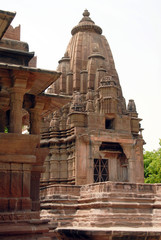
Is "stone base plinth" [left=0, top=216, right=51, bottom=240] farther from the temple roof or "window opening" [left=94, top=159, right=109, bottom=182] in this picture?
"window opening" [left=94, top=159, right=109, bottom=182]

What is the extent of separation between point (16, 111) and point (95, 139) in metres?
16.3

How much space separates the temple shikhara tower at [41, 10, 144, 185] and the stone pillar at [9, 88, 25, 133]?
15.5m

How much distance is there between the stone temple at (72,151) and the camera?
9062mm

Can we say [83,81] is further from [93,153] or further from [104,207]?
[104,207]

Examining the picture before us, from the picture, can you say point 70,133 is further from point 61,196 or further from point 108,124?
point 61,196

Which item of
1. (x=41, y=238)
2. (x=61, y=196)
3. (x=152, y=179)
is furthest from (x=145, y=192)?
(x=152, y=179)

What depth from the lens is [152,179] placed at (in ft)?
120

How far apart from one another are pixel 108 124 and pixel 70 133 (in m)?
3.27

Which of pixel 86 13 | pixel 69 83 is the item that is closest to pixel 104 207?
pixel 69 83

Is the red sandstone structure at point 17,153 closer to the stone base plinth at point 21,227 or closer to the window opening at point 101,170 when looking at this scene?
the stone base plinth at point 21,227

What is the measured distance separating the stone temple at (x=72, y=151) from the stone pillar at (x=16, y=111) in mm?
26

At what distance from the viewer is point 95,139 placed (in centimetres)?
2547

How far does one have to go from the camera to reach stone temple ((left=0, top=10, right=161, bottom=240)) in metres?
9.06

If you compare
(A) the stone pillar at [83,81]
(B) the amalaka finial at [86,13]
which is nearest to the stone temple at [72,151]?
(A) the stone pillar at [83,81]
